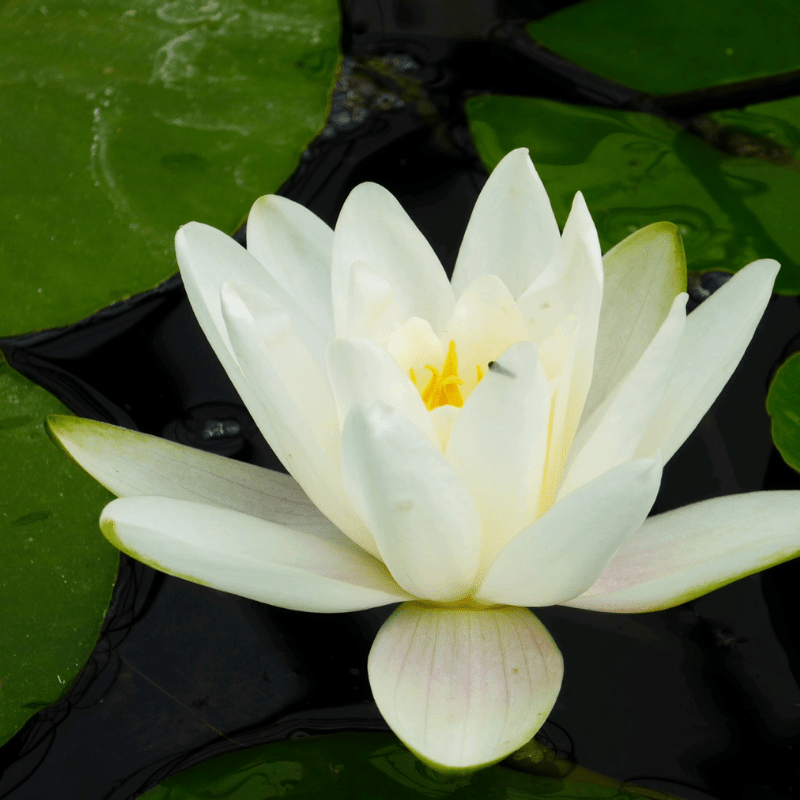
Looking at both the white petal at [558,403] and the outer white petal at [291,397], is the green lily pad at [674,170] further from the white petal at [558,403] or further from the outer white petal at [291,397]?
the outer white petal at [291,397]

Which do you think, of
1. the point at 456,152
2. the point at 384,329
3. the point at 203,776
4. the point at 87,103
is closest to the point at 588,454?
the point at 384,329

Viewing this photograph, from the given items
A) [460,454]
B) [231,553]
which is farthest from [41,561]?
[460,454]

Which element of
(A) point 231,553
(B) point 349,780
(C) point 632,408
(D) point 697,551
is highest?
(C) point 632,408

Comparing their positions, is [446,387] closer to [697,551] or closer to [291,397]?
[291,397]

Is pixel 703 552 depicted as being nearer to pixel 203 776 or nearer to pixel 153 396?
pixel 203 776

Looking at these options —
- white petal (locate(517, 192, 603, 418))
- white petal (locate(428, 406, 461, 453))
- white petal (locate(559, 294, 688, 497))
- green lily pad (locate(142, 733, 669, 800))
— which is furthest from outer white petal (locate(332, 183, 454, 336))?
green lily pad (locate(142, 733, 669, 800))
